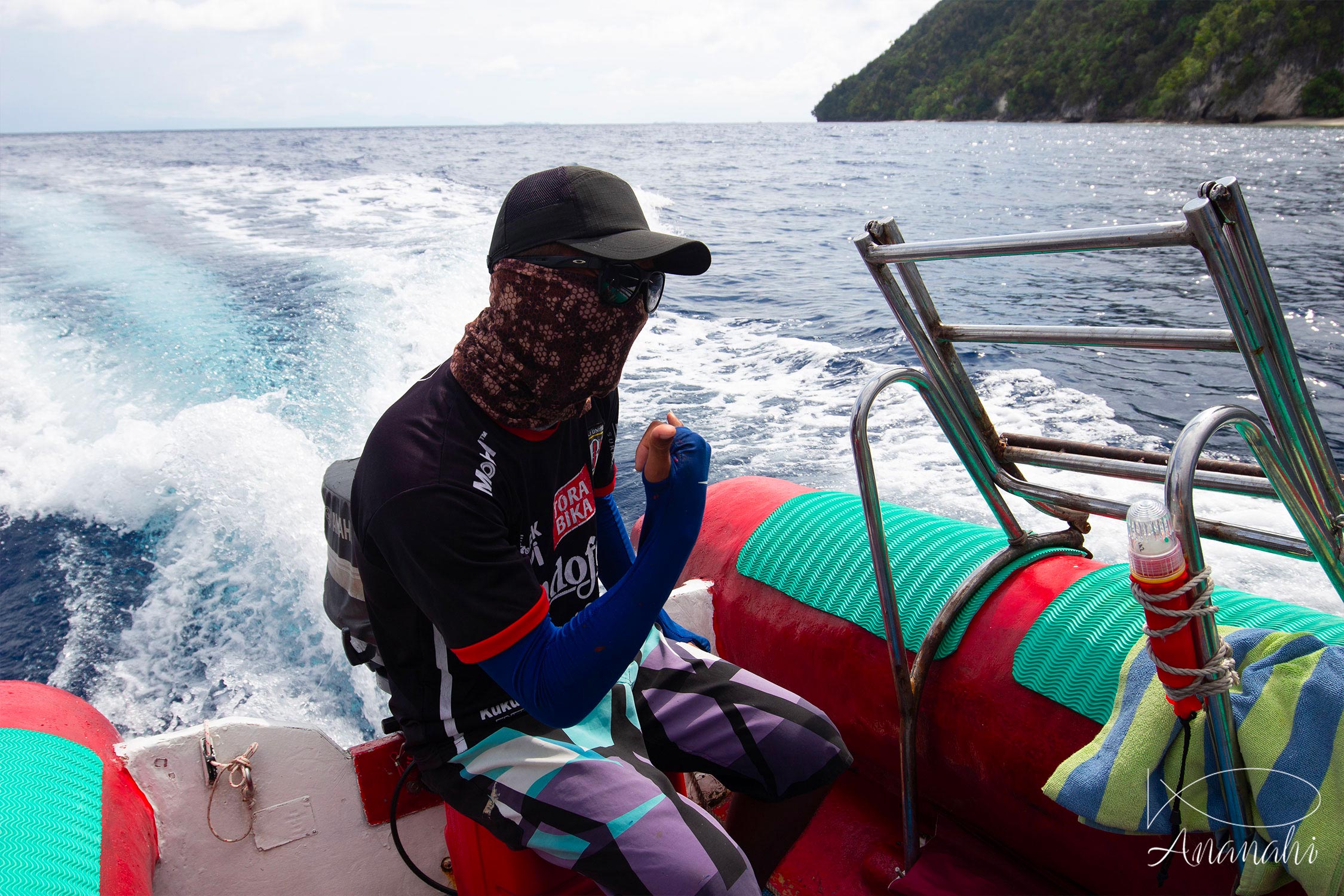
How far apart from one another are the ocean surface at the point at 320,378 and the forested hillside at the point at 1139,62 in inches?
1502

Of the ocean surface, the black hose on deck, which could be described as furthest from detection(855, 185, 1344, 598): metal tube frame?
the ocean surface

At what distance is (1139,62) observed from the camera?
5606 cm

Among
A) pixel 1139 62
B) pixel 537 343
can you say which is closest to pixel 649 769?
pixel 537 343

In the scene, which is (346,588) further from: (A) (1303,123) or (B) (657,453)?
(A) (1303,123)

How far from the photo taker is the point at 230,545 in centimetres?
438

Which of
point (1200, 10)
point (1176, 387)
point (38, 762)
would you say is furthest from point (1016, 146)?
point (38, 762)

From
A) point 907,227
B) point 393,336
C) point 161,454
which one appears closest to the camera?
point 161,454

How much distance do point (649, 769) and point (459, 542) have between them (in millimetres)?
563

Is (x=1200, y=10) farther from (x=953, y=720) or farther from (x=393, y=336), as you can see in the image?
(x=953, y=720)

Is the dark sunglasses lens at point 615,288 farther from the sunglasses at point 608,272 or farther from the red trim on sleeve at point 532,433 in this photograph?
the red trim on sleeve at point 532,433

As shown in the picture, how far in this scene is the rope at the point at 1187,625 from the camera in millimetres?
1158

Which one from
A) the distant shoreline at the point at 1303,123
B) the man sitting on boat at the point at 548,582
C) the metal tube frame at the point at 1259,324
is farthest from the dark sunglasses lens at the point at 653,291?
the distant shoreline at the point at 1303,123

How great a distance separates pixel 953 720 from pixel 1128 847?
0.38 metres

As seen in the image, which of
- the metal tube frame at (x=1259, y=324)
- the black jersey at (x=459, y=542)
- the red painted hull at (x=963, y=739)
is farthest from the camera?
the red painted hull at (x=963, y=739)
